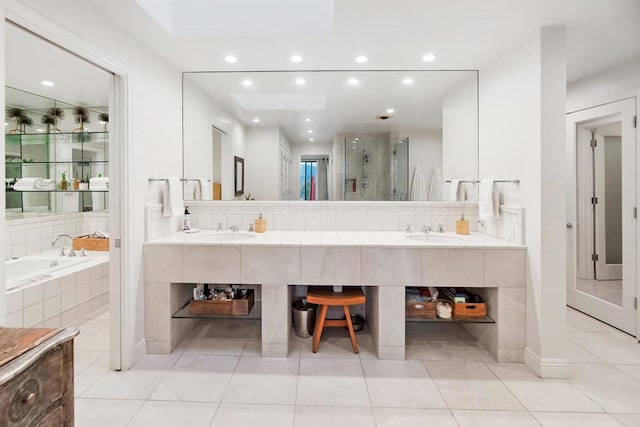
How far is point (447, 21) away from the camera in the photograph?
201 centimetres

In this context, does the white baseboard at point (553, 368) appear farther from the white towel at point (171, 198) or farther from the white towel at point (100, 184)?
the white towel at point (100, 184)

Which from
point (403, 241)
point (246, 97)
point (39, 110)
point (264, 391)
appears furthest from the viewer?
point (39, 110)

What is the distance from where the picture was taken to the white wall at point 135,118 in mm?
1771

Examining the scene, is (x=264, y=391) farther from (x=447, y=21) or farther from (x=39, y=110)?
(x=39, y=110)

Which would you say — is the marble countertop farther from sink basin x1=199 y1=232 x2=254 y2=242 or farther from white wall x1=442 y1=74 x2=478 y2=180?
white wall x1=442 y1=74 x2=478 y2=180

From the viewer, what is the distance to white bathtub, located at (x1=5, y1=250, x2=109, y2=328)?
7.77ft

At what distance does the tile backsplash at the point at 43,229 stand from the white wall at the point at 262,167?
2.21 m

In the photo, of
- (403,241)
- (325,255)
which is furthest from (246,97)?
(403,241)

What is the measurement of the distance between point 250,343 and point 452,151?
2.40 metres

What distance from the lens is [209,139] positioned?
296 centimetres

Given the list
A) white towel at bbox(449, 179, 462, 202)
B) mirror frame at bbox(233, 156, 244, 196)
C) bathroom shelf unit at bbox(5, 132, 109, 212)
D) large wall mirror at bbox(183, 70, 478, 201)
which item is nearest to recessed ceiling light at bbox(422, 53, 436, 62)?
large wall mirror at bbox(183, 70, 478, 201)

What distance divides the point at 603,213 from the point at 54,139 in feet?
18.9

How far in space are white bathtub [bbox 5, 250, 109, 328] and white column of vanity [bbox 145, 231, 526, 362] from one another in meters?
0.93

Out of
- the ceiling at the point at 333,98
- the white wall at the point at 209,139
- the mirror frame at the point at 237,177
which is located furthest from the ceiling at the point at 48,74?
the mirror frame at the point at 237,177
